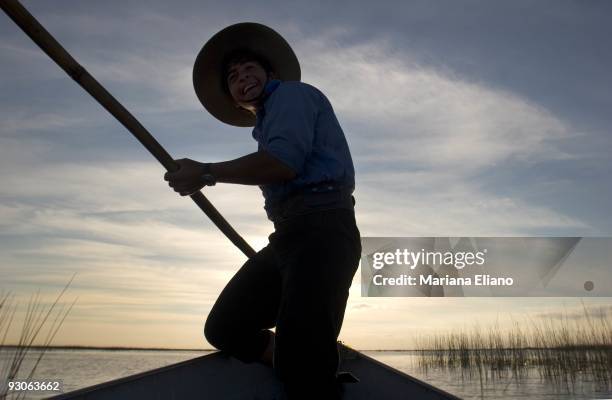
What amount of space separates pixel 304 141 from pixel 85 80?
1.05m

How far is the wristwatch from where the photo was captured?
2.19 meters

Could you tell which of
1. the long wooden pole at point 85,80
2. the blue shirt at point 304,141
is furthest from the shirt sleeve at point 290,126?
the long wooden pole at point 85,80

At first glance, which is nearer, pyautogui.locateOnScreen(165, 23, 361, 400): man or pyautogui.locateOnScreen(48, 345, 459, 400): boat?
pyautogui.locateOnScreen(165, 23, 361, 400): man

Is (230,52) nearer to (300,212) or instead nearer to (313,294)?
(300,212)

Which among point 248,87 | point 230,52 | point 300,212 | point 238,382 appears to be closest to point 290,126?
point 300,212

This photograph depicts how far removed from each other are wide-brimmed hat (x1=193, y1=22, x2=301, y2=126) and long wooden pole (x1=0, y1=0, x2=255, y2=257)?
0.44m

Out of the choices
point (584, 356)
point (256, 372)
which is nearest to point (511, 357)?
point (584, 356)

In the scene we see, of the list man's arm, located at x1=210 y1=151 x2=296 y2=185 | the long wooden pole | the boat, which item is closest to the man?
man's arm, located at x1=210 y1=151 x2=296 y2=185

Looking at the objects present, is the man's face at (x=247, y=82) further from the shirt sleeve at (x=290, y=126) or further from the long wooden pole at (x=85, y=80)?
the long wooden pole at (x=85, y=80)

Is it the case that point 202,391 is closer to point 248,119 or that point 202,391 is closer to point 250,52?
point 248,119

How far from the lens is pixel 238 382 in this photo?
342 cm

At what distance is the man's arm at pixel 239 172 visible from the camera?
6.85ft

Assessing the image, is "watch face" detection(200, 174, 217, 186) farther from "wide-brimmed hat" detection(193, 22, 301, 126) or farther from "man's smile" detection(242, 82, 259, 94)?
"wide-brimmed hat" detection(193, 22, 301, 126)

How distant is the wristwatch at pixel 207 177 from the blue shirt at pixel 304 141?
0.22 meters
